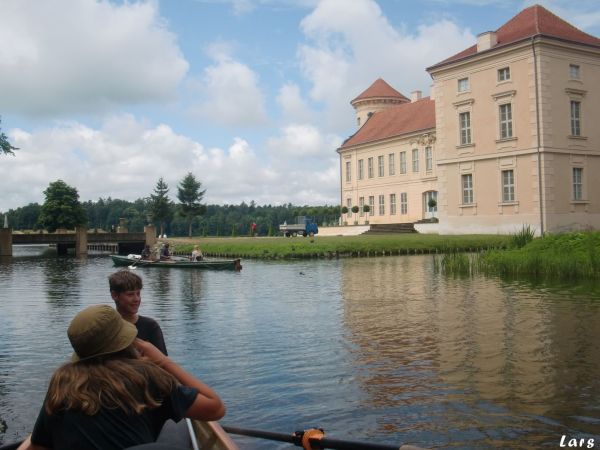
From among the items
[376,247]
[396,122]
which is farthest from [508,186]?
[396,122]

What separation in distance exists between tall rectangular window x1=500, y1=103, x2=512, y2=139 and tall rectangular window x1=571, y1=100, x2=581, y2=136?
4.21m

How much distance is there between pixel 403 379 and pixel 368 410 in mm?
1647

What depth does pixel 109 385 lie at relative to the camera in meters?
3.75

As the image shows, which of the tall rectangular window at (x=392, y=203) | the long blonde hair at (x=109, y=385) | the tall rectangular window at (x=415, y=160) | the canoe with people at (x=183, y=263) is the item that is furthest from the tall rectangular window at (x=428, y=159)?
the long blonde hair at (x=109, y=385)

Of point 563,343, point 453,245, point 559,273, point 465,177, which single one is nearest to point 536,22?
point 465,177

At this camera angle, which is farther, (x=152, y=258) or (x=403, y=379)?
(x=152, y=258)

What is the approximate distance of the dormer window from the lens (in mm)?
46500

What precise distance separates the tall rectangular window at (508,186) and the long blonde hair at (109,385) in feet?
151

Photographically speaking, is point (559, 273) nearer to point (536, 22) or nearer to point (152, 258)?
point (152, 258)

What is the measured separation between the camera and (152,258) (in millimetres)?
39094

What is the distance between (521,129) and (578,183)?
5.64 meters

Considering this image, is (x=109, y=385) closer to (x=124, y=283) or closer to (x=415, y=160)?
(x=124, y=283)

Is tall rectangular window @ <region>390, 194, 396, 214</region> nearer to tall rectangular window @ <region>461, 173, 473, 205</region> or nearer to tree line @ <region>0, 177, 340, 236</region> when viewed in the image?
tree line @ <region>0, 177, 340, 236</region>

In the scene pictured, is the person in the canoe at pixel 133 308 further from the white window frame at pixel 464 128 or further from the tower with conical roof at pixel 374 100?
the tower with conical roof at pixel 374 100
